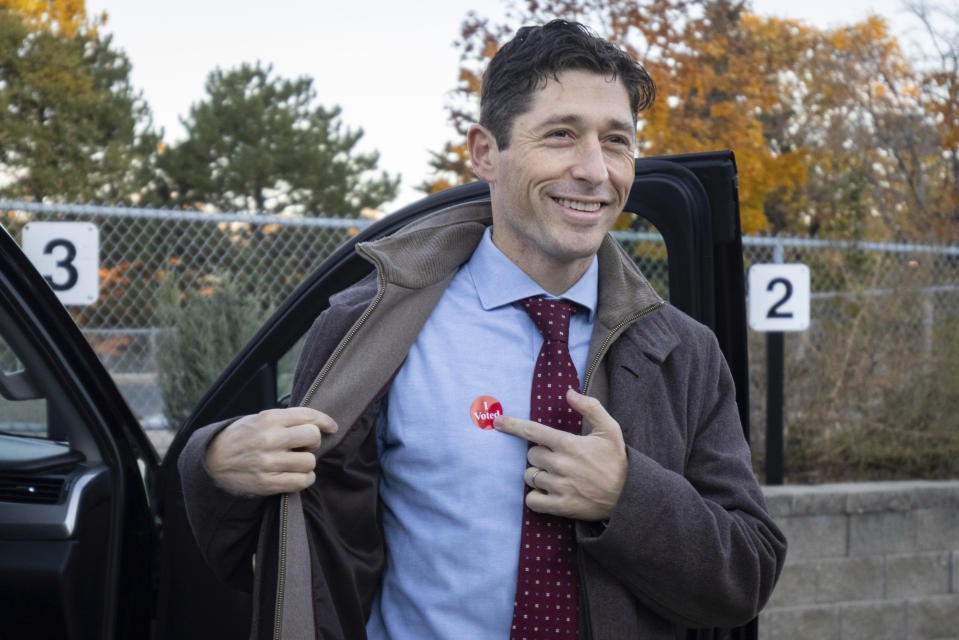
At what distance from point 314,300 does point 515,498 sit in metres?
0.78

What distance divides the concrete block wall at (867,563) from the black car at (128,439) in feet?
9.78

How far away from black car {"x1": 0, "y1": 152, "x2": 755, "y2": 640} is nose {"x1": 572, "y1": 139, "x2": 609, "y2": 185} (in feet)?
0.95

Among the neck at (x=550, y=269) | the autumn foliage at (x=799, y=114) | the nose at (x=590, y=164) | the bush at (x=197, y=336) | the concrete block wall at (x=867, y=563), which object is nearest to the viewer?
the nose at (x=590, y=164)

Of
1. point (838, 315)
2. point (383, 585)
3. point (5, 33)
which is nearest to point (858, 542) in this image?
point (838, 315)

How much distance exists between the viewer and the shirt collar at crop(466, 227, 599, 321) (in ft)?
6.31

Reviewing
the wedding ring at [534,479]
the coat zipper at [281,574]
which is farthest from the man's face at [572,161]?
the coat zipper at [281,574]

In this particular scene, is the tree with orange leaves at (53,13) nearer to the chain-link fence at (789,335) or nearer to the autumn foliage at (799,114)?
the autumn foliage at (799,114)

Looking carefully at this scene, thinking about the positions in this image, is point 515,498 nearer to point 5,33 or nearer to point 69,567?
point 69,567

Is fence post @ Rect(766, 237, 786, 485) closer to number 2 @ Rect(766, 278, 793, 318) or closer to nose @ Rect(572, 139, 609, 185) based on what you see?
number 2 @ Rect(766, 278, 793, 318)

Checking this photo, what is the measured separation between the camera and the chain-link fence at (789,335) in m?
6.05

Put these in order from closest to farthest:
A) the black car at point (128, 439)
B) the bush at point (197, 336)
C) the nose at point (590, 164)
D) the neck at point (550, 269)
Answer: the nose at point (590, 164) < the neck at point (550, 269) < the black car at point (128, 439) < the bush at point (197, 336)

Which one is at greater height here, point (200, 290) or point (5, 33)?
point (5, 33)

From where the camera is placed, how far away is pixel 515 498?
1.76 m

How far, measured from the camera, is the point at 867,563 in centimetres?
511
